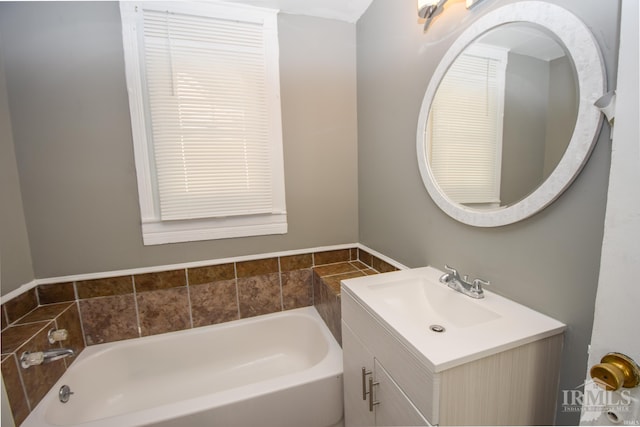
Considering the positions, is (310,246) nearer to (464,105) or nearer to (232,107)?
(232,107)

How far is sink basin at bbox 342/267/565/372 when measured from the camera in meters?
0.66

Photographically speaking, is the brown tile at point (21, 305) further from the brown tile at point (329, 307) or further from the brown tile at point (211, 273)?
the brown tile at point (329, 307)

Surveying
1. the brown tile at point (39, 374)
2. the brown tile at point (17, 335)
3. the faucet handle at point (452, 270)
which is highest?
the faucet handle at point (452, 270)

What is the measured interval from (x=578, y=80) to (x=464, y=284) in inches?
28.6

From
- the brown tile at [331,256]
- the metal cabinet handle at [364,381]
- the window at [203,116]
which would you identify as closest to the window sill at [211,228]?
the window at [203,116]

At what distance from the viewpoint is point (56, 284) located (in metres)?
1.46

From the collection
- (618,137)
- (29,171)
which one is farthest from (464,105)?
(29,171)

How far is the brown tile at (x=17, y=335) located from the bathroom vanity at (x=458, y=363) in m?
1.48

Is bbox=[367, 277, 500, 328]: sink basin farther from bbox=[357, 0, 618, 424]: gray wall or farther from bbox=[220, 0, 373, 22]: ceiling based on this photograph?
bbox=[220, 0, 373, 22]: ceiling

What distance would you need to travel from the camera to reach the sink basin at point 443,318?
66 centimetres

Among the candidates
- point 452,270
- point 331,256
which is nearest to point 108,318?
point 331,256

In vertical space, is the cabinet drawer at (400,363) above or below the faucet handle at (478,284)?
below

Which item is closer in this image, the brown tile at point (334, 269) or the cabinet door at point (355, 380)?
the cabinet door at point (355, 380)

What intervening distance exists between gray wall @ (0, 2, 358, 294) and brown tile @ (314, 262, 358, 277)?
1.53 ft
